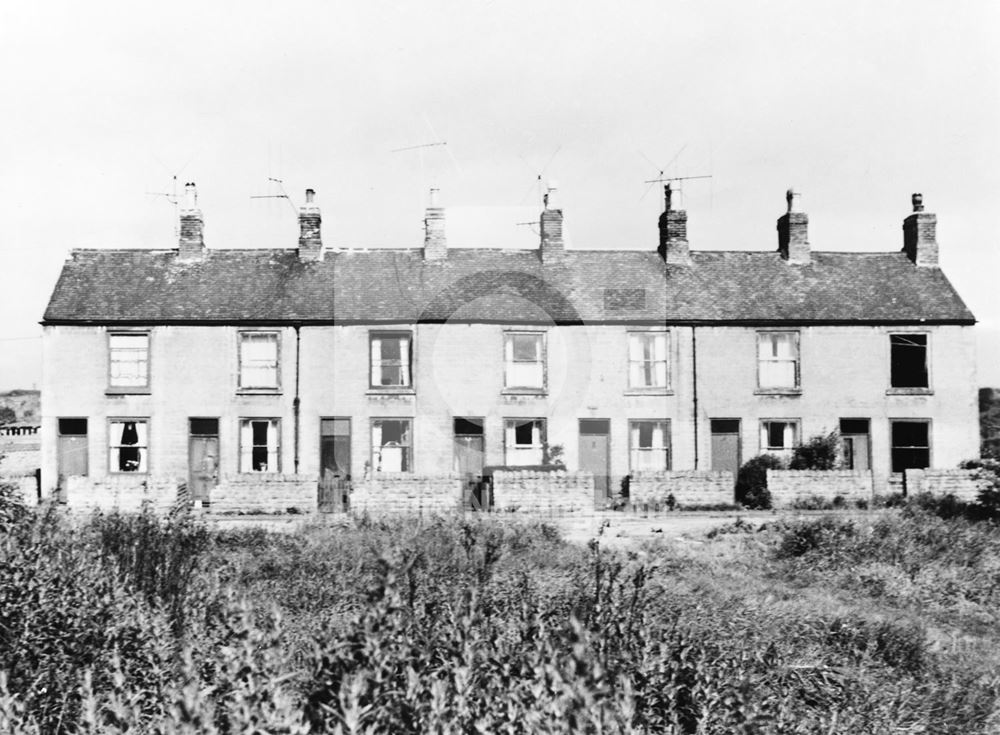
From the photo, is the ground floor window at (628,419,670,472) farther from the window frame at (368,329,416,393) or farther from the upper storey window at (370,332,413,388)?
the upper storey window at (370,332,413,388)

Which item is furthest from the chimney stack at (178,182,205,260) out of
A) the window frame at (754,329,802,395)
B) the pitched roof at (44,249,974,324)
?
the window frame at (754,329,802,395)

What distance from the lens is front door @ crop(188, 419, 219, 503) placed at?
24.0m

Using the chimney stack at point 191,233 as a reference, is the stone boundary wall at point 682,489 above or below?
below

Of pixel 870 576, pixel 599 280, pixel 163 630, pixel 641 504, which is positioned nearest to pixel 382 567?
pixel 163 630

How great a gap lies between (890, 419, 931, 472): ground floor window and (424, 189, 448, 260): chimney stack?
14.8 m

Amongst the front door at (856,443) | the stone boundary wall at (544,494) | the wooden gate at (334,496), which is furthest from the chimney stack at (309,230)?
the front door at (856,443)

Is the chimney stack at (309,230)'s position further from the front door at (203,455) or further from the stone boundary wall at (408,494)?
the stone boundary wall at (408,494)

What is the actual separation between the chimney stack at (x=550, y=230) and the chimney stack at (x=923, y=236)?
37.1ft

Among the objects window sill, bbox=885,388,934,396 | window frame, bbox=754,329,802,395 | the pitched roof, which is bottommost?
window sill, bbox=885,388,934,396

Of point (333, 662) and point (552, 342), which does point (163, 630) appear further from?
point (552, 342)

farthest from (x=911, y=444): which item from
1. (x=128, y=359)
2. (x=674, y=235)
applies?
(x=128, y=359)

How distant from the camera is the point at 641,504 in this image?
70.1 feet

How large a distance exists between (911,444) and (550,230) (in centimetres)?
1276

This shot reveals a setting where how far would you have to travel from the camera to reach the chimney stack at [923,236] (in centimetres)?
2658
